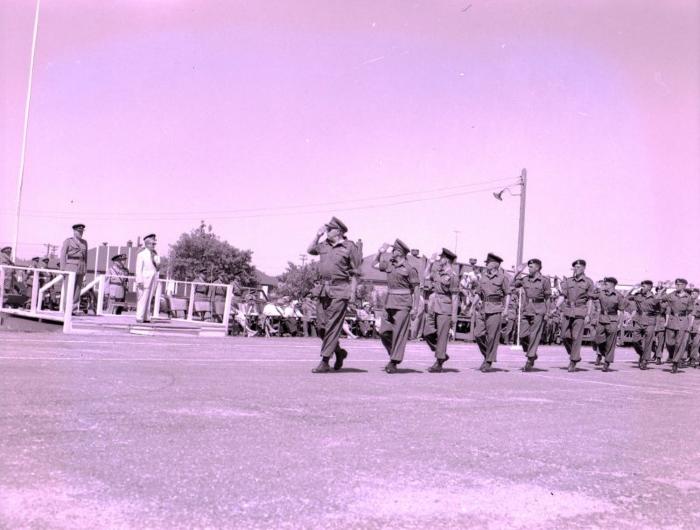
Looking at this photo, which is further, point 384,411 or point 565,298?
point 565,298

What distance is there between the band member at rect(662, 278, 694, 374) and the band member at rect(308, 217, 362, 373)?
33.1 ft

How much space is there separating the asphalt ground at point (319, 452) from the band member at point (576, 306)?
4704mm

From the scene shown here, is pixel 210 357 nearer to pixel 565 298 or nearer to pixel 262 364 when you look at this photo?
pixel 262 364

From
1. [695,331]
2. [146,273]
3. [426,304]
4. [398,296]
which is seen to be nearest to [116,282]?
[146,273]

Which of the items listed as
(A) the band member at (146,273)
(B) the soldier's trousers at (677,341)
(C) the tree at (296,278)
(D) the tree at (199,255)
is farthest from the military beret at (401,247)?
(C) the tree at (296,278)

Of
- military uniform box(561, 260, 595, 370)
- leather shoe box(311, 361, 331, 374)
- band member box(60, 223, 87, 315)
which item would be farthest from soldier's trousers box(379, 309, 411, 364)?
band member box(60, 223, 87, 315)

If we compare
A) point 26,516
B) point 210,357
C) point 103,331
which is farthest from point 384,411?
point 103,331

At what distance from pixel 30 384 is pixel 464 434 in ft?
13.4

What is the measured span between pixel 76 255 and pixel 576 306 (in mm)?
10432

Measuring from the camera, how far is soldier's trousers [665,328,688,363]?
56.7 feet

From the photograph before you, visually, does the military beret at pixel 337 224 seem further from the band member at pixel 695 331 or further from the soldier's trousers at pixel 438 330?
the band member at pixel 695 331

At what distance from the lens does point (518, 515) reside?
13.2 feet

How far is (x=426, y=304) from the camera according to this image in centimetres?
1277

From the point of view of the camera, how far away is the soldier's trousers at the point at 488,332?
1306cm
